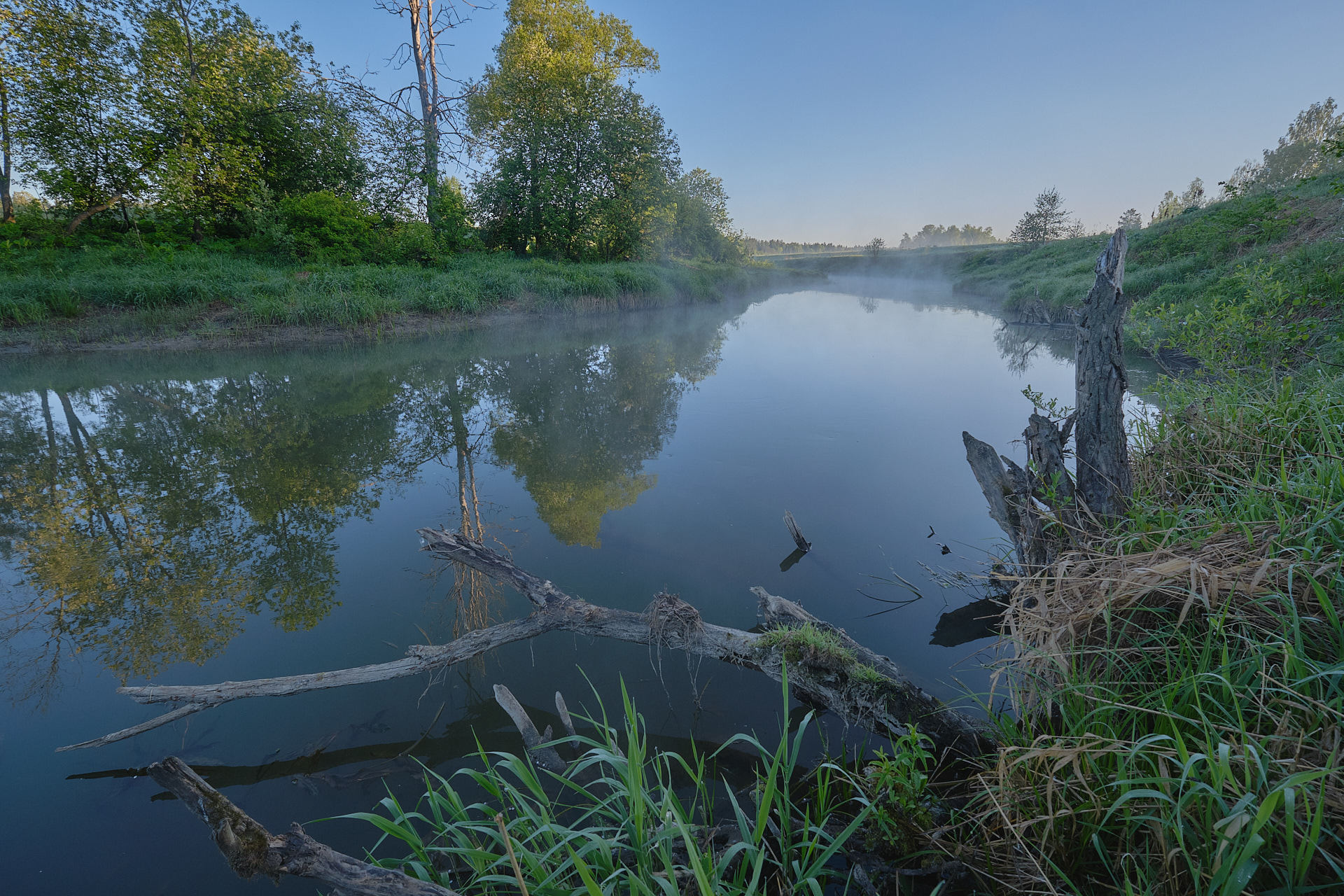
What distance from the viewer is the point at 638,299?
19562 millimetres

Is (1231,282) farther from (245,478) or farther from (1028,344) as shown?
(245,478)

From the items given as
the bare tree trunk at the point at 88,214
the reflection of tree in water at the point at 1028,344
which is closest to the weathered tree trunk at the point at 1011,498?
the reflection of tree in water at the point at 1028,344

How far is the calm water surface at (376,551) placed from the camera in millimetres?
2320

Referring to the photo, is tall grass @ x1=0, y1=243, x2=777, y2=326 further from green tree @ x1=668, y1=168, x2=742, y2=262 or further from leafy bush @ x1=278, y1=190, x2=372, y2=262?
green tree @ x1=668, y1=168, x2=742, y2=262

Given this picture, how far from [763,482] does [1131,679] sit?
3.71 metres

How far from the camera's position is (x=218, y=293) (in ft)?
39.4

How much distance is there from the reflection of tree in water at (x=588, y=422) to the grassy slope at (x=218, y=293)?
5111mm

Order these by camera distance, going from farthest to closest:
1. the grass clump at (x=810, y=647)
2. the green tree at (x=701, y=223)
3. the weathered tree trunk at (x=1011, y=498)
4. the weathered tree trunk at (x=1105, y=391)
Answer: the green tree at (x=701, y=223) < the weathered tree trunk at (x=1011, y=498) < the weathered tree trunk at (x=1105, y=391) < the grass clump at (x=810, y=647)

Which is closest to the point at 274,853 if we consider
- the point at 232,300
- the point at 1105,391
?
the point at 1105,391

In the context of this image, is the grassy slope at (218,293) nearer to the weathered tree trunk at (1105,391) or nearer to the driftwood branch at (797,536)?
the driftwood branch at (797,536)

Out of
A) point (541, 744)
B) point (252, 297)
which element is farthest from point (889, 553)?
point (252, 297)

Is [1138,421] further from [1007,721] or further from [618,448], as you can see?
[618,448]

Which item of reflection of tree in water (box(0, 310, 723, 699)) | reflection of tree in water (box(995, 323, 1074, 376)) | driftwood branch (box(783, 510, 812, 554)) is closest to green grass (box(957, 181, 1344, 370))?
reflection of tree in water (box(995, 323, 1074, 376))

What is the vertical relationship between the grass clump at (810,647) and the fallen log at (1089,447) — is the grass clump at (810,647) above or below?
below
